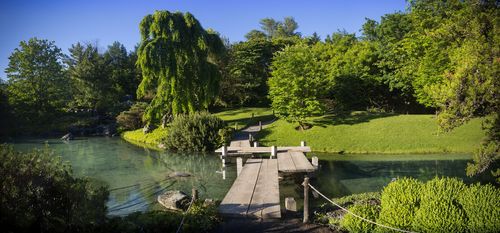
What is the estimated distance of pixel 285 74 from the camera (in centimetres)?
3559

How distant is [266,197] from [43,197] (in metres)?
7.38

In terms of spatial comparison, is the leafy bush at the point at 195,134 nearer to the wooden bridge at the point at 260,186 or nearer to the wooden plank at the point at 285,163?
the wooden bridge at the point at 260,186

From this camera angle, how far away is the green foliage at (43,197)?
25.2 ft

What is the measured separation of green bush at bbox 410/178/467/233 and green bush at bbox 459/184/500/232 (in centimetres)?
16

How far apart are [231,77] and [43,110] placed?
94.9 ft

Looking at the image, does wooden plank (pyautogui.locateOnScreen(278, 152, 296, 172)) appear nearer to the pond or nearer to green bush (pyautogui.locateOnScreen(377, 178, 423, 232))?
the pond

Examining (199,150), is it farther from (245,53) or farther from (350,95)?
(245,53)

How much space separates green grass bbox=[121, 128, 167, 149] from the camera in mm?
37750

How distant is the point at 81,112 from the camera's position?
5538cm

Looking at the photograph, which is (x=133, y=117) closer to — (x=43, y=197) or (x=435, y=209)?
(x=43, y=197)

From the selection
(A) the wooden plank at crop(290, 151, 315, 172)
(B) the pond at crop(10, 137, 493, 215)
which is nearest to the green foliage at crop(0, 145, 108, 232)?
(B) the pond at crop(10, 137, 493, 215)

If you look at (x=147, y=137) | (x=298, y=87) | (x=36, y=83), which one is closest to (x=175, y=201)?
(x=298, y=87)

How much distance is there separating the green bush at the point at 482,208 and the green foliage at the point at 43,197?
386 inches

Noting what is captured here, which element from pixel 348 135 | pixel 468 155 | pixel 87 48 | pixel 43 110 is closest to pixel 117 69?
pixel 87 48
